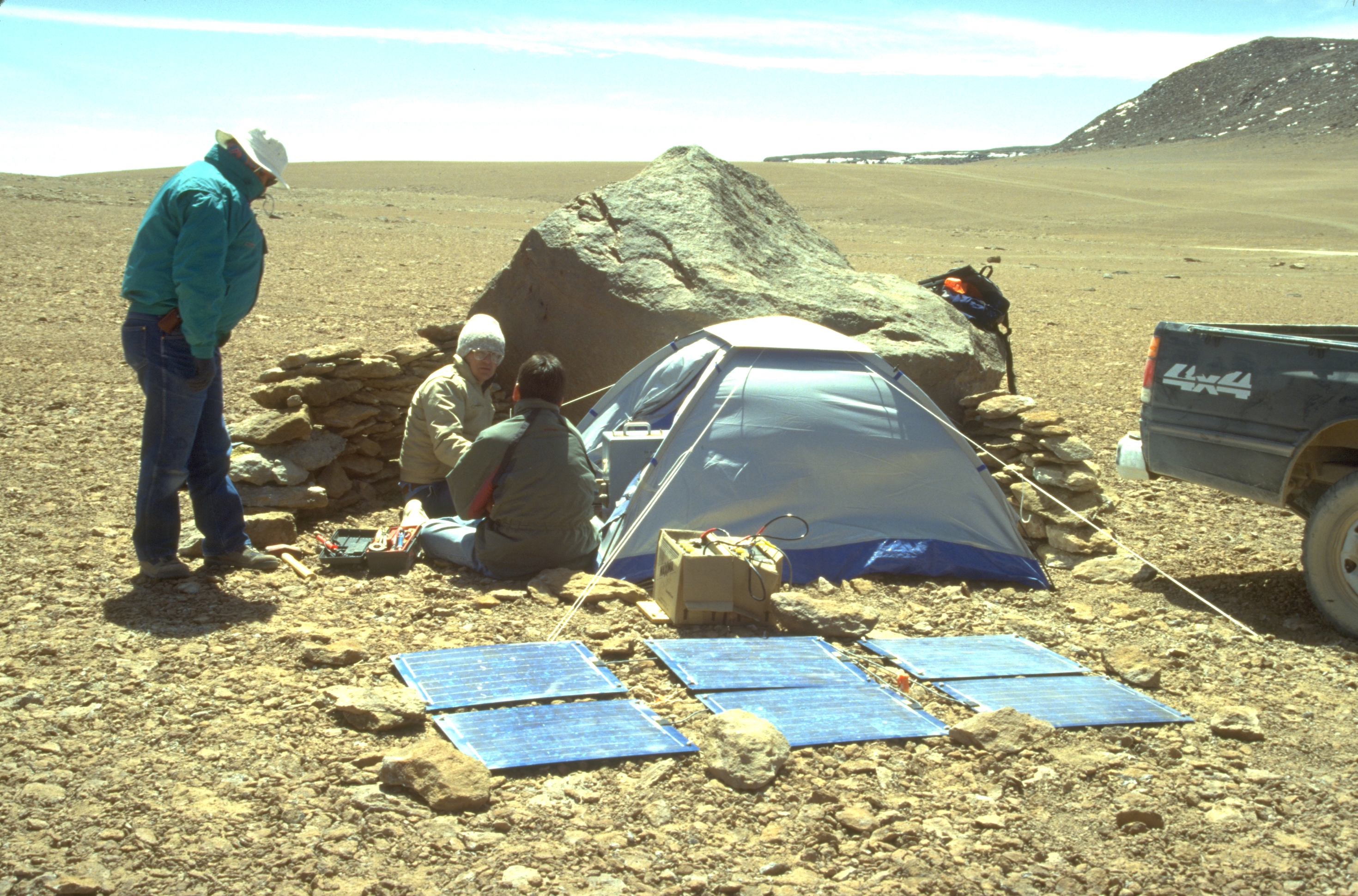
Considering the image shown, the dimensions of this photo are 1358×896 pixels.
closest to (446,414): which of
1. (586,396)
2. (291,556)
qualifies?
(291,556)

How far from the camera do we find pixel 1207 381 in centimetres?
571

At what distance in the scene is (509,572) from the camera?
227 inches

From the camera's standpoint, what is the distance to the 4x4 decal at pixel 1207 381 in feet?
18.2

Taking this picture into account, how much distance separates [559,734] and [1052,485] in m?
4.20

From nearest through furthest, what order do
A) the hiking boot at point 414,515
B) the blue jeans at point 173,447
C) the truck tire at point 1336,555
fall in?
the blue jeans at point 173,447
the truck tire at point 1336,555
the hiking boot at point 414,515

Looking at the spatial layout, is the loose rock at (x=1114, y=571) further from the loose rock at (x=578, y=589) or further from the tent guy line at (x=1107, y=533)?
the loose rock at (x=578, y=589)

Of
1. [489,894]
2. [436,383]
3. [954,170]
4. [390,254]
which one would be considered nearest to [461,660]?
[489,894]

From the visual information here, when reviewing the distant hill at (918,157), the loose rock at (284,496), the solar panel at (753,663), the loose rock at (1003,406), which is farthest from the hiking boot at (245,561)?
the distant hill at (918,157)

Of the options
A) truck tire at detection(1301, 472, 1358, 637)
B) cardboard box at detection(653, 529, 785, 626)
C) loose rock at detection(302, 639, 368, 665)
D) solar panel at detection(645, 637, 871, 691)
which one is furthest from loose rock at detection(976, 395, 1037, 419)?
loose rock at detection(302, 639, 368, 665)

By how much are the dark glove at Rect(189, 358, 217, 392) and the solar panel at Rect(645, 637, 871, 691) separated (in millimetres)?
Answer: 2399

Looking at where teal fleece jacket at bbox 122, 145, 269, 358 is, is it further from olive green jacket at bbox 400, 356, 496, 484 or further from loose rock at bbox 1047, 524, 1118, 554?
loose rock at bbox 1047, 524, 1118, 554

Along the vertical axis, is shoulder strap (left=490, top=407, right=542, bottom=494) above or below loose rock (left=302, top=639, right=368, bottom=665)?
above

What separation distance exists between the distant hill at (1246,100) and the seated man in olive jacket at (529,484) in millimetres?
96392

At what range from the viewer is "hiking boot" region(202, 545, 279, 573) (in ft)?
18.7
